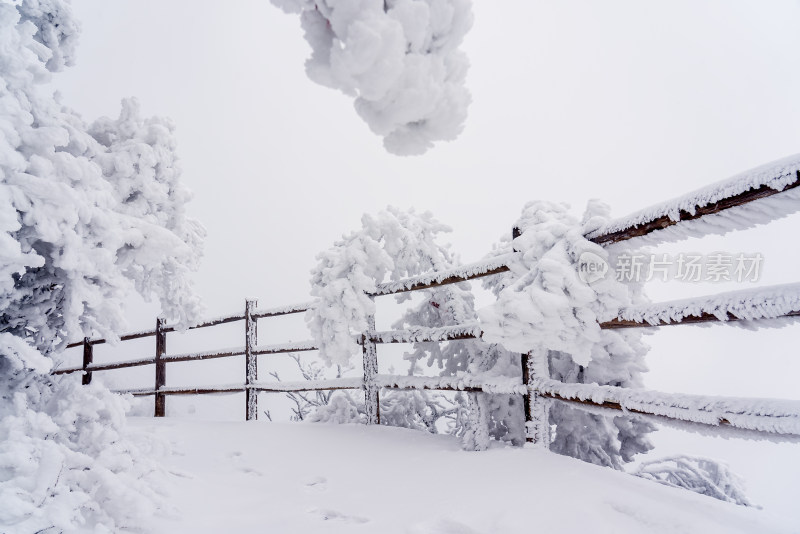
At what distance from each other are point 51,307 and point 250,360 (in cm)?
333

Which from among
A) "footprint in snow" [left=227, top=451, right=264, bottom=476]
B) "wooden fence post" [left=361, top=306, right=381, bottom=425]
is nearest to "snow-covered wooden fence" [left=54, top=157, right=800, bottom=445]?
"wooden fence post" [left=361, top=306, right=381, bottom=425]

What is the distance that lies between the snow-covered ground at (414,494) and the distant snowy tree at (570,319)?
63 centimetres

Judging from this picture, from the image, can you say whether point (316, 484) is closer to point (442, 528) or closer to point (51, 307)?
point (442, 528)

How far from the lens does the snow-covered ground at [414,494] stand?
1796mm

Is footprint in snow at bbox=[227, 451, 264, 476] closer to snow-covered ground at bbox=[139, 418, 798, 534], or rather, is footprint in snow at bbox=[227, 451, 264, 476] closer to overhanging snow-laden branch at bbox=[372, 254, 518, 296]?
snow-covered ground at bbox=[139, 418, 798, 534]

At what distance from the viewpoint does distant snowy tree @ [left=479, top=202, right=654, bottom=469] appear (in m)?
2.11

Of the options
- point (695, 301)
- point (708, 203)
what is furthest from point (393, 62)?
point (695, 301)

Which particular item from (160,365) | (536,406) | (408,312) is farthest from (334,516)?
(160,365)

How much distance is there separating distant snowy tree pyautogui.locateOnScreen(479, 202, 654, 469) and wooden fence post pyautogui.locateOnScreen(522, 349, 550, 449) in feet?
0.64

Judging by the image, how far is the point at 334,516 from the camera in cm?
215

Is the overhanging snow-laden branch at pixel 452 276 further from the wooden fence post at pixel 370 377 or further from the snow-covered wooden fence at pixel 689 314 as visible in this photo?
the wooden fence post at pixel 370 377

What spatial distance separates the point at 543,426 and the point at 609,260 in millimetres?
1116

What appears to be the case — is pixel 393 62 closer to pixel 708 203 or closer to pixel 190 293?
pixel 708 203

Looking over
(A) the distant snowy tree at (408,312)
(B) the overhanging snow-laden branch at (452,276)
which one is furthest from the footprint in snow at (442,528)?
(B) the overhanging snow-laden branch at (452,276)
